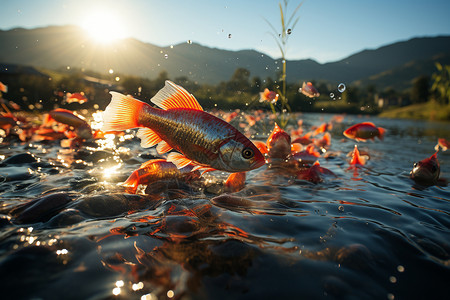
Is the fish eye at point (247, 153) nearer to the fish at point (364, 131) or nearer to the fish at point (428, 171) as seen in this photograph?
the fish at point (428, 171)

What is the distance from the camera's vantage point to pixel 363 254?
208 cm

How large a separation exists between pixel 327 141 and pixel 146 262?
8.17 meters

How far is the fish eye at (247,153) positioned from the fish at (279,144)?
3298mm

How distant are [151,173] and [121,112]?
1.23m

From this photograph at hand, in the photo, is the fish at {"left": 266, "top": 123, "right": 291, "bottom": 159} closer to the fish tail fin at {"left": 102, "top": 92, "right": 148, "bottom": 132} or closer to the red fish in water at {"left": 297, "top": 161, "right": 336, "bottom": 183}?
the red fish in water at {"left": 297, "top": 161, "right": 336, "bottom": 183}

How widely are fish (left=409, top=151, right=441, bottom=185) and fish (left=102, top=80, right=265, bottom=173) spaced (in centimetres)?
442

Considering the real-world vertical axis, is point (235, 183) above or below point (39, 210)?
below

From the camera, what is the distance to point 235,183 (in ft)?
13.5

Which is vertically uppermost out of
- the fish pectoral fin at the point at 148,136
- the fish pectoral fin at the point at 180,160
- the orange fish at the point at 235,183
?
the fish pectoral fin at the point at 148,136

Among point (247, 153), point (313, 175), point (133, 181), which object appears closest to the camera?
point (247, 153)

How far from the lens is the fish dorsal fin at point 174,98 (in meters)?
2.54

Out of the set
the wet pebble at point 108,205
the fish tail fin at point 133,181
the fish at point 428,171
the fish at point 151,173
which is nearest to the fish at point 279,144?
the fish at point 151,173

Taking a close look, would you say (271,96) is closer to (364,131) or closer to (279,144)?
(279,144)

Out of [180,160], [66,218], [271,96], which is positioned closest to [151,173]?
[180,160]
